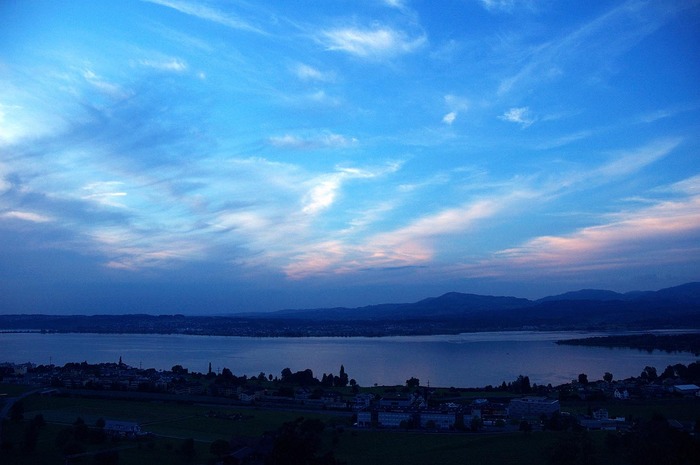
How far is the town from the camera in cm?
823

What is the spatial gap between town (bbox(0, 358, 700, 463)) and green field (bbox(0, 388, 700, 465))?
0.71 ft

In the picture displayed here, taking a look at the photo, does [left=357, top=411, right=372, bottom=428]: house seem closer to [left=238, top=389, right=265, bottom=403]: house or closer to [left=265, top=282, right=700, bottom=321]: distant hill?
[left=238, top=389, right=265, bottom=403]: house

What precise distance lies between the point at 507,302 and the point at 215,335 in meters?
46.5

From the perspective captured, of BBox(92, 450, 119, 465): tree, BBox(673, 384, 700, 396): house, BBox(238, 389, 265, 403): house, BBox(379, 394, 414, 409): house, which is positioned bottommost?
BBox(673, 384, 700, 396): house

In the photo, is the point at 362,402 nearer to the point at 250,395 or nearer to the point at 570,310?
the point at 250,395

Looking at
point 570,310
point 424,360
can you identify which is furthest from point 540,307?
point 424,360

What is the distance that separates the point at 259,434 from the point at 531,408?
176 inches

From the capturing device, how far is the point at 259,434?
7.54 meters

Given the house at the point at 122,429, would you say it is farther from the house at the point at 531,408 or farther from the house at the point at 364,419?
the house at the point at 531,408

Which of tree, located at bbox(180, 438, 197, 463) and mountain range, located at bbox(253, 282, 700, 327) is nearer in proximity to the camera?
tree, located at bbox(180, 438, 197, 463)

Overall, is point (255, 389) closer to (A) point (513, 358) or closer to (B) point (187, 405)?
(B) point (187, 405)

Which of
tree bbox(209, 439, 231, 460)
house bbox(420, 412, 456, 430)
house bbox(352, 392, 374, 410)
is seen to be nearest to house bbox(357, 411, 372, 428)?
house bbox(420, 412, 456, 430)

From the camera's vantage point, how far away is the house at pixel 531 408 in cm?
943

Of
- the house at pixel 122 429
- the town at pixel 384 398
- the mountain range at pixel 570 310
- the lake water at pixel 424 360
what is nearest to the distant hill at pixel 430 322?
the mountain range at pixel 570 310
